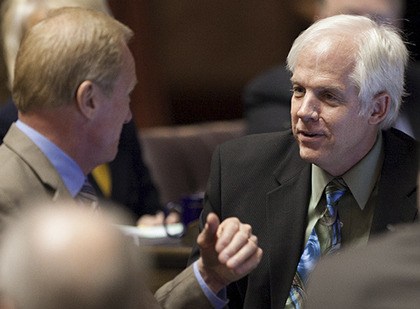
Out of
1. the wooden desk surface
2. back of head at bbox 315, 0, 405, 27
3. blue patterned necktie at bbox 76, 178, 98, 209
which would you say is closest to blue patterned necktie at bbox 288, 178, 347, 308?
blue patterned necktie at bbox 76, 178, 98, 209

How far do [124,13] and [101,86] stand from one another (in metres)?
4.23

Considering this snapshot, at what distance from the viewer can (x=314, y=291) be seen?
2.01m

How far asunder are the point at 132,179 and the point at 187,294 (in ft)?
6.43

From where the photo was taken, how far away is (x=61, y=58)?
132 inches

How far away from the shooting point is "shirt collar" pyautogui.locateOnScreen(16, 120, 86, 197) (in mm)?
3352

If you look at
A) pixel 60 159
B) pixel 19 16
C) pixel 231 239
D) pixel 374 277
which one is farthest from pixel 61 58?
pixel 374 277

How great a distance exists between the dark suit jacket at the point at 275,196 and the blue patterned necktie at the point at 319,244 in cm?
2

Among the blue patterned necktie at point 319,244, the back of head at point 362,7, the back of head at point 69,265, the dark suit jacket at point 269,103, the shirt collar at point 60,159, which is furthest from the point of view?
the dark suit jacket at point 269,103

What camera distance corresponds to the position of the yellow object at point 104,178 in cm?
481

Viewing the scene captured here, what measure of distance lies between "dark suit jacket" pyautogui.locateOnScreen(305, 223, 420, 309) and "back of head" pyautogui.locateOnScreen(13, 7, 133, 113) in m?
1.51

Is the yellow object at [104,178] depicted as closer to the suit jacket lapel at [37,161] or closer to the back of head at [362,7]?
the back of head at [362,7]

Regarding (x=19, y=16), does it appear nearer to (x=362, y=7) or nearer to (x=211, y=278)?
(x=362, y=7)

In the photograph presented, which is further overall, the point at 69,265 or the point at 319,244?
the point at 319,244

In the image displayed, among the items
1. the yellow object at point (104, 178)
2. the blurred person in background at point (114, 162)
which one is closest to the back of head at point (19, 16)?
the blurred person in background at point (114, 162)
